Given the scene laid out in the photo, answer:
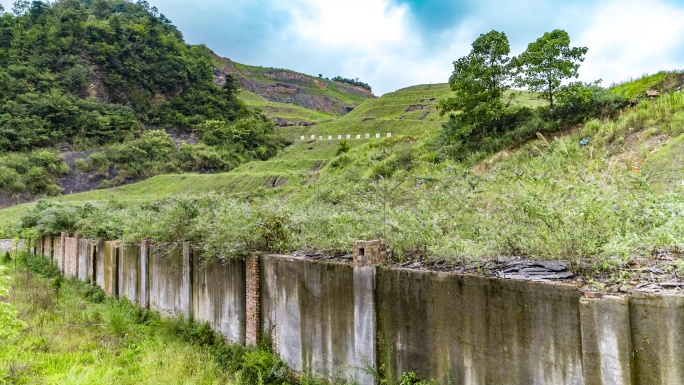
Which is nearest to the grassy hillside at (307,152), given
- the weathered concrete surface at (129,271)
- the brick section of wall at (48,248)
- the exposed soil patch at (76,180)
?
the exposed soil patch at (76,180)

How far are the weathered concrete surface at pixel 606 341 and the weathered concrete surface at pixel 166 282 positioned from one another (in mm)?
8065

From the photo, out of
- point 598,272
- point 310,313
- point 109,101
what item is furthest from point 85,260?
point 109,101

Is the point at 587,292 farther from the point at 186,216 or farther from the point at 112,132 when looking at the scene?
the point at 112,132

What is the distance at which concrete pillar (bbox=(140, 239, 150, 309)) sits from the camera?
10328 millimetres

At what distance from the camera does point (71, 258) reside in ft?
52.4

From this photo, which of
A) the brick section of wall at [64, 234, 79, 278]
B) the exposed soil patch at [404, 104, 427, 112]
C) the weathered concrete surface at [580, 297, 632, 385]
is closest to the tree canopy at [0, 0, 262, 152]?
the exposed soil patch at [404, 104, 427, 112]

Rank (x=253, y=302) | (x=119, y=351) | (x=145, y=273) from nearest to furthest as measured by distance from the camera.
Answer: (x=253, y=302) < (x=119, y=351) < (x=145, y=273)

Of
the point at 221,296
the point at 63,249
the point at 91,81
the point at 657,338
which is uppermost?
the point at 91,81

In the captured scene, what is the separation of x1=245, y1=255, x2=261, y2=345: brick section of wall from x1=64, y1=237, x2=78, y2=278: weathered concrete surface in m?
12.3

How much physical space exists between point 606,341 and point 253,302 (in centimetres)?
527

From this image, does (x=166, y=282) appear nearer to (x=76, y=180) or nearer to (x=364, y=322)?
(x=364, y=322)

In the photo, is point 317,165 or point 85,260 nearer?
point 85,260

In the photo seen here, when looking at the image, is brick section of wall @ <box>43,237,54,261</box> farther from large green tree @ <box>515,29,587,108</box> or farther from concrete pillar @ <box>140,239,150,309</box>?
large green tree @ <box>515,29,587,108</box>

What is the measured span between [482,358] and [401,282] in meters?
1.25
